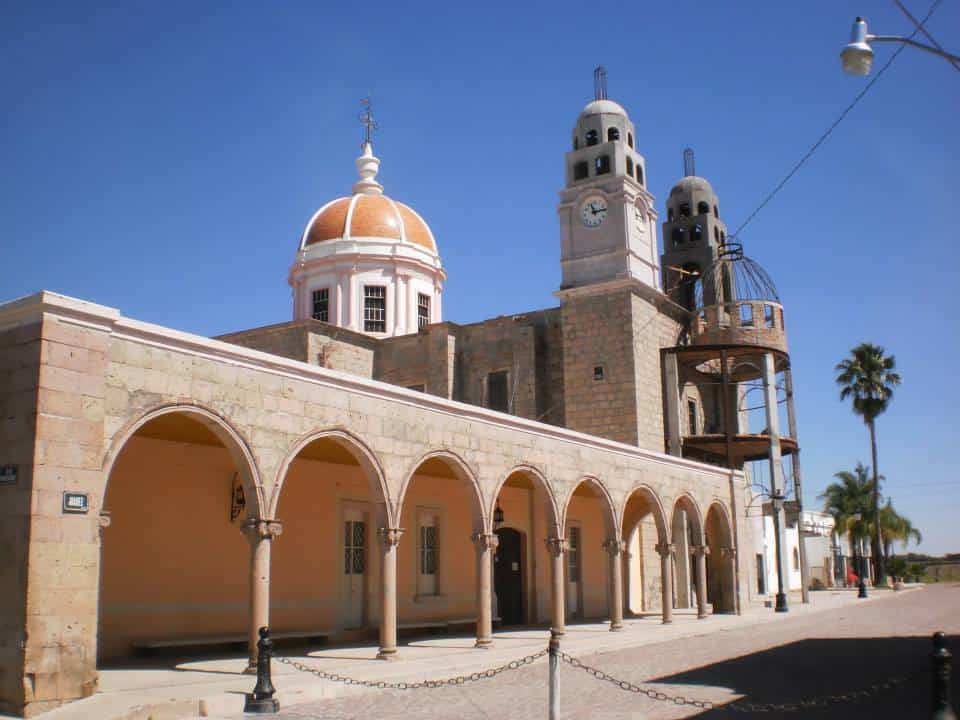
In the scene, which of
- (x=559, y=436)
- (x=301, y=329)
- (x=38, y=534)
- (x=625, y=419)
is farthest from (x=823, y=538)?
(x=38, y=534)

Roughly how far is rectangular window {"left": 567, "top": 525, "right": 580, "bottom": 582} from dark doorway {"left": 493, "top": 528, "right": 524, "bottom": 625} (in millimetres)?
1934

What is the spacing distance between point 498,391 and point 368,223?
7.86 meters

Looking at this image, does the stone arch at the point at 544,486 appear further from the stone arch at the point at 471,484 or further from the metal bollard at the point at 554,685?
the metal bollard at the point at 554,685

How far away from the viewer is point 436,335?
30.4 m

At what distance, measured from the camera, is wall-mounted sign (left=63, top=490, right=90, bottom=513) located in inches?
374

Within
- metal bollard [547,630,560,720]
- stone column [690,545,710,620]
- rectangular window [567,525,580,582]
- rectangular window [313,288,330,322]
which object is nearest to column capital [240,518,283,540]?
metal bollard [547,630,560,720]

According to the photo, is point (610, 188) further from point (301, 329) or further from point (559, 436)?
point (559, 436)

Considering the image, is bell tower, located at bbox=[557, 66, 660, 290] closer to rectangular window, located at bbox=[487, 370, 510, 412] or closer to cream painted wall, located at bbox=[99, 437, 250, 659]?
rectangular window, located at bbox=[487, 370, 510, 412]

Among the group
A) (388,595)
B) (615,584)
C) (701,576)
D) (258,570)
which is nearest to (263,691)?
(258,570)

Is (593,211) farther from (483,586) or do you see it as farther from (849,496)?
(849,496)

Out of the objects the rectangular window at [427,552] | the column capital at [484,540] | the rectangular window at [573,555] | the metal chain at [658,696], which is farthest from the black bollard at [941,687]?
the rectangular window at [573,555]

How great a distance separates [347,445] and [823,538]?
155ft

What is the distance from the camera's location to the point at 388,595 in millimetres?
13898

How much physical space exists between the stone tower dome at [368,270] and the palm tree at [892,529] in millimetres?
38712
